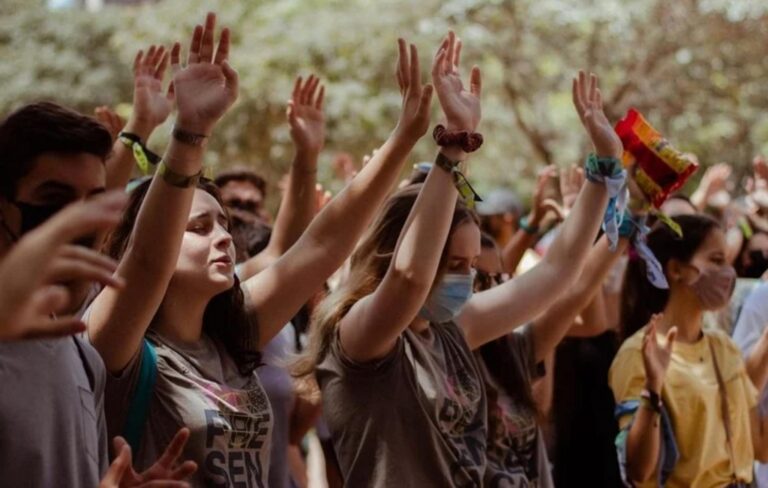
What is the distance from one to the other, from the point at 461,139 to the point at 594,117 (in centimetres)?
121

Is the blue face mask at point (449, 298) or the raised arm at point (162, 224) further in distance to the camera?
the blue face mask at point (449, 298)

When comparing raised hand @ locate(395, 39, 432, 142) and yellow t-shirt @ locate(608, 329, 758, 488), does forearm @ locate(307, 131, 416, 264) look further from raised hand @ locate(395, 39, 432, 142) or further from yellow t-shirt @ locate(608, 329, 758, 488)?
yellow t-shirt @ locate(608, 329, 758, 488)

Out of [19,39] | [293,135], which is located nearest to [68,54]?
[19,39]

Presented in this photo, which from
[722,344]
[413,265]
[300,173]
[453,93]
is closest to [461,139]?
[453,93]

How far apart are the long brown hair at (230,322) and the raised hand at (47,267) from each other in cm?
169

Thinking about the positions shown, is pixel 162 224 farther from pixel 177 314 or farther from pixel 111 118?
pixel 111 118

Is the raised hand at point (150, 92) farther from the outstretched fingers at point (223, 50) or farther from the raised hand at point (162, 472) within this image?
the raised hand at point (162, 472)

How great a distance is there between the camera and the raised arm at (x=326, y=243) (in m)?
4.16

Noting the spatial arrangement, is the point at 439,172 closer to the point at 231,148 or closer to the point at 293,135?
the point at 293,135

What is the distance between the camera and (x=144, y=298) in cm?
340

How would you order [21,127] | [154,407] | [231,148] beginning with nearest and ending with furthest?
[21,127], [154,407], [231,148]

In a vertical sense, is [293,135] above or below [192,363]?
above

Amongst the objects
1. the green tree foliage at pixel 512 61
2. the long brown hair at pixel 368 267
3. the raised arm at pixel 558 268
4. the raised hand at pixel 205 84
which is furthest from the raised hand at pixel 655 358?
the green tree foliage at pixel 512 61

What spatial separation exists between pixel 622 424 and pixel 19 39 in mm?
24487
